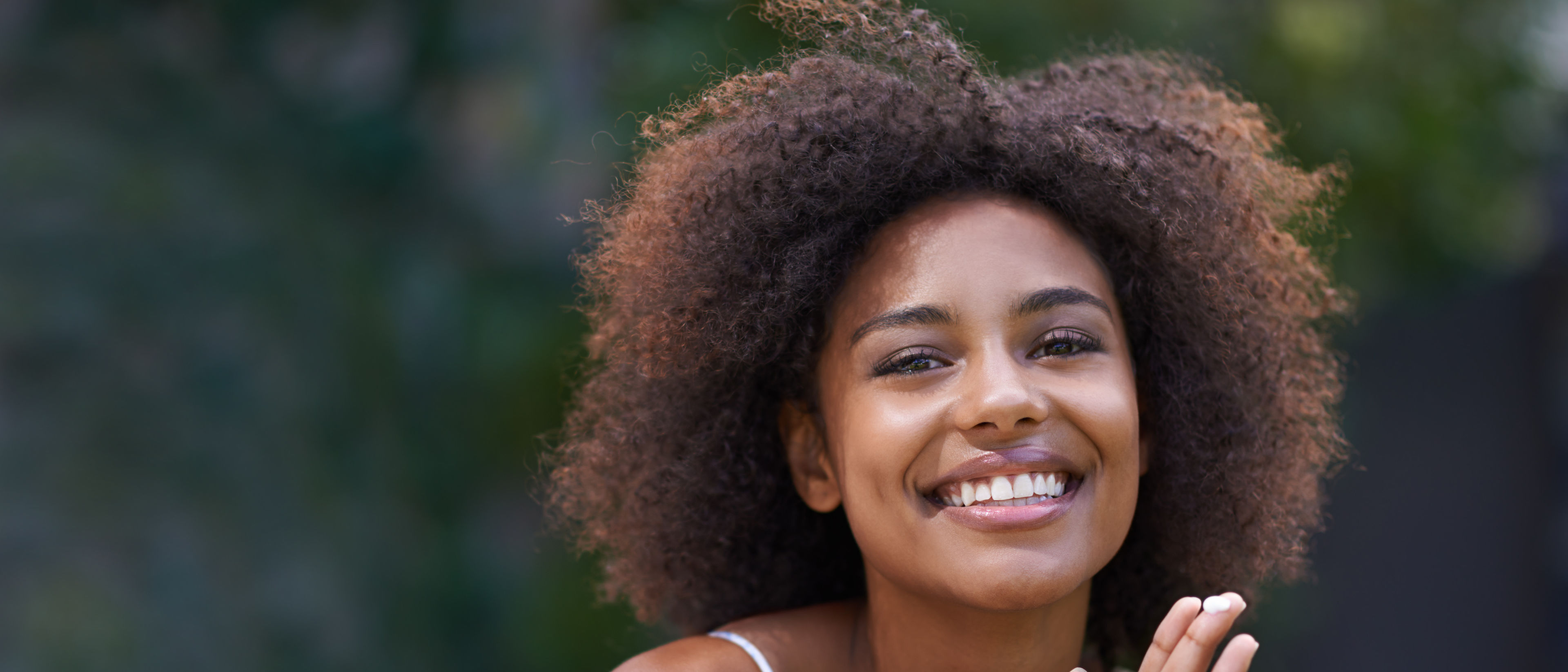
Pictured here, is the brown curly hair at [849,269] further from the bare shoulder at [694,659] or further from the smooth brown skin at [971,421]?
the bare shoulder at [694,659]

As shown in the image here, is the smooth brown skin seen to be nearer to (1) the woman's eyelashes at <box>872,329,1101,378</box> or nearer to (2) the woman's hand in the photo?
(1) the woman's eyelashes at <box>872,329,1101,378</box>

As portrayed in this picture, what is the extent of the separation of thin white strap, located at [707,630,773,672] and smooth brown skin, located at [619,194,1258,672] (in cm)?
1

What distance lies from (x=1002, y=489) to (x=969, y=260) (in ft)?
1.21

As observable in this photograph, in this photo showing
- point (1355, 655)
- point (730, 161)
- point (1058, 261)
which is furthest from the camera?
point (1355, 655)

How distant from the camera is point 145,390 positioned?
3371 millimetres

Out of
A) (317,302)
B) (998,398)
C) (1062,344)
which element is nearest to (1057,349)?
(1062,344)

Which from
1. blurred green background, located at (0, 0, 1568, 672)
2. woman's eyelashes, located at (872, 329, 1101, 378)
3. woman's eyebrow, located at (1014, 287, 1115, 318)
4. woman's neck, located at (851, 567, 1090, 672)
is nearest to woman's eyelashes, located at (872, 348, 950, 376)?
woman's eyelashes, located at (872, 329, 1101, 378)

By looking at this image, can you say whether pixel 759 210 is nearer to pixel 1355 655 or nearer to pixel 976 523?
pixel 976 523

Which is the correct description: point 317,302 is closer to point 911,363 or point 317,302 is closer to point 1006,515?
point 911,363

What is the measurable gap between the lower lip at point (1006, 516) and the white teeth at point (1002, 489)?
0.05 ft

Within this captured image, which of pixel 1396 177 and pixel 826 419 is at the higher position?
pixel 1396 177

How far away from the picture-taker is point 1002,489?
6.32ft

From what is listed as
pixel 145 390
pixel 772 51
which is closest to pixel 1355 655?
pixel 772 51

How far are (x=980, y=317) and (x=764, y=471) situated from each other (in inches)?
25.4
